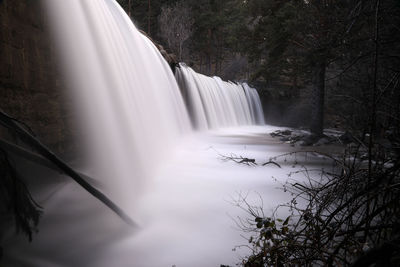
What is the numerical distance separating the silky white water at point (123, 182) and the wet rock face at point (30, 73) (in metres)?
0.28

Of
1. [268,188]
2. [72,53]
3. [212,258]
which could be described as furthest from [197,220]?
[72,53]

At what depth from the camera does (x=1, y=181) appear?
196 cm

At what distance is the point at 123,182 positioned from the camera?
142 inches

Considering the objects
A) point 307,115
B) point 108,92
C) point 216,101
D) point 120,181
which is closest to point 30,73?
point 108,92

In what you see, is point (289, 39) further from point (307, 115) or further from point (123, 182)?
point (123, 182)

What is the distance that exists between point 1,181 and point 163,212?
5.47 feet

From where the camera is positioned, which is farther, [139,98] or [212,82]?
[212,82]

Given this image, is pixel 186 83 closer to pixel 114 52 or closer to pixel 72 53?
pixel 114 52

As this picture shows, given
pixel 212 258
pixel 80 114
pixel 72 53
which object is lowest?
pixel 212 258

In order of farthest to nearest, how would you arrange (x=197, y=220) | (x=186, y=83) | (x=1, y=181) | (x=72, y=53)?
(x=186, y=83) < (x=72, y=53) < (x=197, y=220) < (x=1, y=181)

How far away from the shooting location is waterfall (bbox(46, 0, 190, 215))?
11.0 feet

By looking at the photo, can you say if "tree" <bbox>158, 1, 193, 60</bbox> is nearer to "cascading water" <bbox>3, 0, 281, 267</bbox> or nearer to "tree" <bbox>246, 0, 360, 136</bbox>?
"tree" <bbox>246, 0, 360, 136</bbox>

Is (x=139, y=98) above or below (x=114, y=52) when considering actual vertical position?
below

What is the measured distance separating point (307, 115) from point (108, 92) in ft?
52.2
